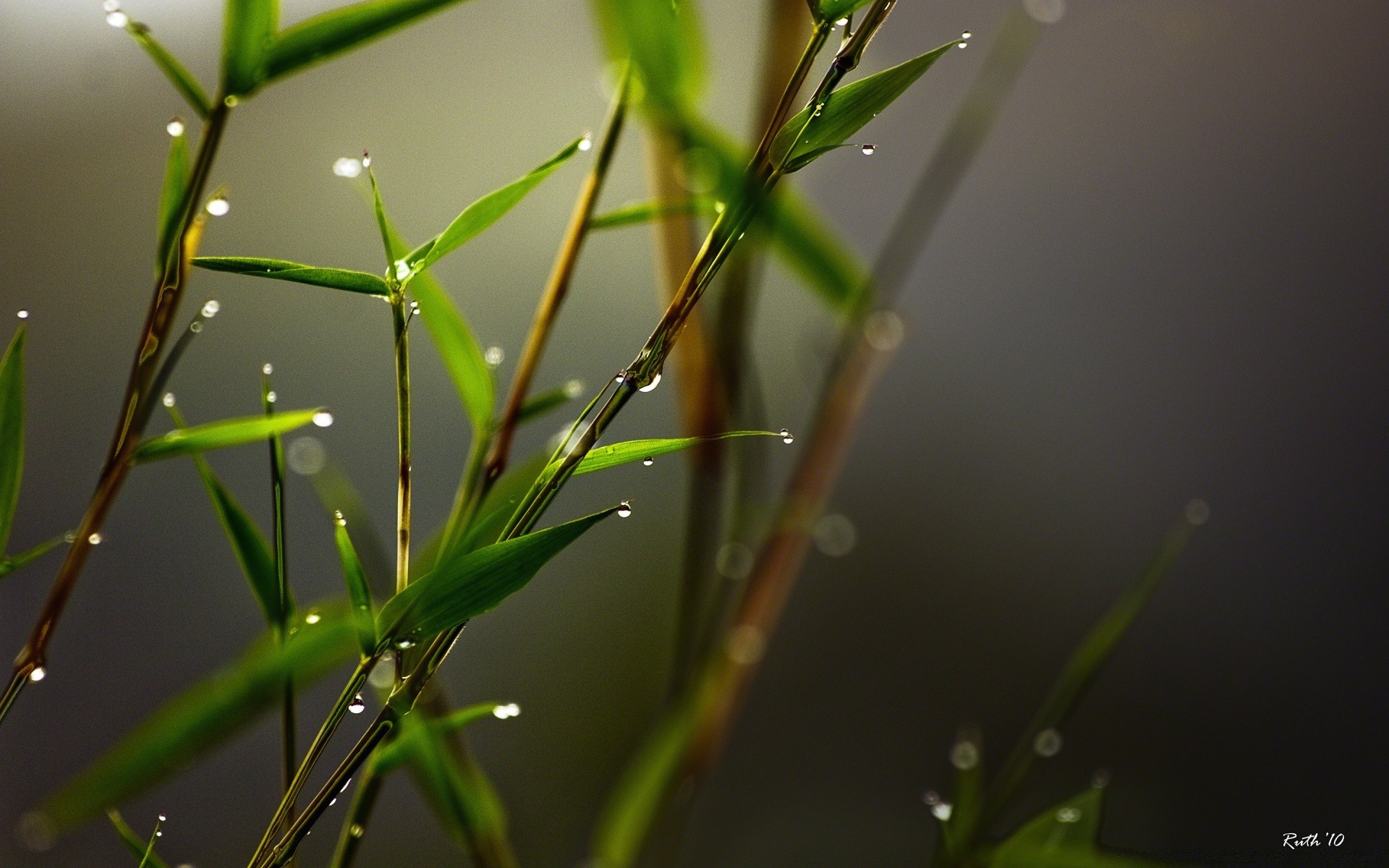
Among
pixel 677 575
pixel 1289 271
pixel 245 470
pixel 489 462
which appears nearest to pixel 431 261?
pixel 489 462

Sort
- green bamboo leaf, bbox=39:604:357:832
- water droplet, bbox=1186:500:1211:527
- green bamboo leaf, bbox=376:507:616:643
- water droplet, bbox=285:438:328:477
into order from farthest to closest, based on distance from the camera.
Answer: water droplet, bbox=1186:500:1211:527, water droplet, bbox=285:438:328:477, green bamboo leaf, bbox=39:604:357:832, green bamboo leaf, bbox=376:507:616:643

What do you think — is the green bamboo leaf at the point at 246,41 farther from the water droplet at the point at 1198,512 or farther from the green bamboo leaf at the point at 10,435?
the water droplet at the point at 1198,512

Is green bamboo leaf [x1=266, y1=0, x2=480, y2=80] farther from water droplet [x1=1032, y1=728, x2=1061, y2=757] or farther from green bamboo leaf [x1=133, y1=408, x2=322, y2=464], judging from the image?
water droplet [x1=1032, y1=728, x2=1061, y2=757]

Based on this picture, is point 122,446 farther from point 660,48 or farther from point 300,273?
point 660,48

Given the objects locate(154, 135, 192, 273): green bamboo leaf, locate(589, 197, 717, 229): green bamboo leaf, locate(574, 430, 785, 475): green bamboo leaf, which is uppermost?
locate(589, 197, 717, 229): green bamboo leaf

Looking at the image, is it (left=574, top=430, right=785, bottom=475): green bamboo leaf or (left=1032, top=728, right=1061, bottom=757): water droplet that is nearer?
(left=574, top=430, right=785, bottom=475): green bamboo leaf

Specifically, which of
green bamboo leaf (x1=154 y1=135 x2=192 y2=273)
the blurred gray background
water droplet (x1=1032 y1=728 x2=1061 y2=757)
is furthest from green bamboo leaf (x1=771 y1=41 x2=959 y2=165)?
the blurred gray background

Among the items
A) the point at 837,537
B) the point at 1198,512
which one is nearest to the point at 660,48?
the point at 837,537

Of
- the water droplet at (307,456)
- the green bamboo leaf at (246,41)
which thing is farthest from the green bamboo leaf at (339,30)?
the water droplet at (307,456)
